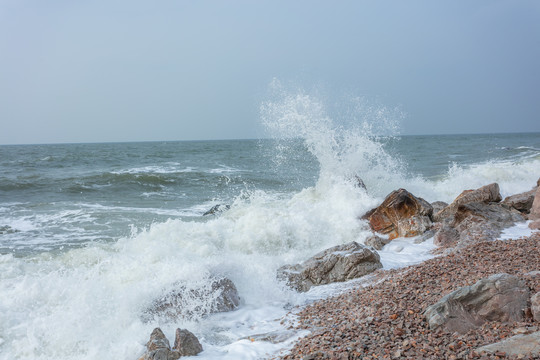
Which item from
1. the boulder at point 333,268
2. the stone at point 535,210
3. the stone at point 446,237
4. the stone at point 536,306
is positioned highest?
the stone at point 535,210

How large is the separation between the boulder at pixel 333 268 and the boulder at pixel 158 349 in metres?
2.14

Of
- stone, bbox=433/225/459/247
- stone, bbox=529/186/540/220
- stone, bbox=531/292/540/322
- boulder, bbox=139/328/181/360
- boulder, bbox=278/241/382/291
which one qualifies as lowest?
boulder, bbox=139/328/181/360

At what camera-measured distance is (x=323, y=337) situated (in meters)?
3.86

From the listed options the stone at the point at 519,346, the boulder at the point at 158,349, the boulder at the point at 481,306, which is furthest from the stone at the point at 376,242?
the stone at the point at 519,346

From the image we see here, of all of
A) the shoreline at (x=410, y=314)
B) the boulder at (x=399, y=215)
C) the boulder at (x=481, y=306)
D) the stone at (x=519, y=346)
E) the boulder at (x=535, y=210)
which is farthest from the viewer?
the boulder at (x=399, y=215)

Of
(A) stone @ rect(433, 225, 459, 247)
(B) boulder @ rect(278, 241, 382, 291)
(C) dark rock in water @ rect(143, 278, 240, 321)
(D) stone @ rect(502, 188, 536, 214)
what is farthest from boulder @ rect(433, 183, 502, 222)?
(C) dark rock in water @ rect(143, 278, 240, 321)

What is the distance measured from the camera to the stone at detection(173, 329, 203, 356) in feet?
13.6

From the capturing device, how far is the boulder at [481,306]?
3529mm

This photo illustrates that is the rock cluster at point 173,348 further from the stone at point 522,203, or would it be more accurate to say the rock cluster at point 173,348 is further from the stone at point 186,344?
the stone at point 522,203

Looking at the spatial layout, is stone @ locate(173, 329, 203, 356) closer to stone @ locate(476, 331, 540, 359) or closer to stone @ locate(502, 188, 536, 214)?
stone @ locate(476, 331, 540, 359)

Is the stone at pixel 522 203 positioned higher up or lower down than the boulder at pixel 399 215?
higher up

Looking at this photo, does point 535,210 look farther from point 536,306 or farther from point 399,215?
point 536,306

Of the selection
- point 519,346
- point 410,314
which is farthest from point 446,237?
point 519,346

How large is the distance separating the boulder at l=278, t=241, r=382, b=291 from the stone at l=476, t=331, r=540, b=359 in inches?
117
